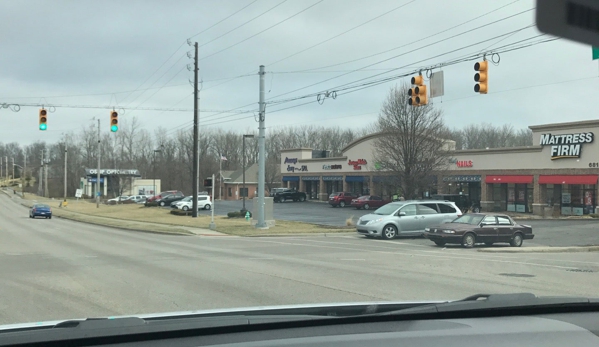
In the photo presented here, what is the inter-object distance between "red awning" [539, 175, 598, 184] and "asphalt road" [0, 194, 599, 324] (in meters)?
23.3

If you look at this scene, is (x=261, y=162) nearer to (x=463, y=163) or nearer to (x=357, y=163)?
(x=463, y=163)

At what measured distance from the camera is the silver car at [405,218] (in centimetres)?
2522

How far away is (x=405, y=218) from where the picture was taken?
2538 cm

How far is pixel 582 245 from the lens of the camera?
2355 cm

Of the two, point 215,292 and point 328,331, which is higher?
point 328,331

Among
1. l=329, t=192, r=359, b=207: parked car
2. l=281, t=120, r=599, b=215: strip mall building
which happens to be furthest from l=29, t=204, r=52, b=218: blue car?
l=281, t=120, r=599, b=215: strip mall building

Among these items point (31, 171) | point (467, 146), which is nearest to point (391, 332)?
point (467, 146)

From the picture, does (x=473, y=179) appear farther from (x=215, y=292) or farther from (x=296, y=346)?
(x=296, y=346)

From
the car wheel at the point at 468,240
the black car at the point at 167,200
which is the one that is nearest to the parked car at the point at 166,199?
the black car at the point at 167,200

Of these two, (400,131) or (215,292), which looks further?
(400,131)

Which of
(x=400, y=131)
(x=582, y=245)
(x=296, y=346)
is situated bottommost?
(x=582, y=245)

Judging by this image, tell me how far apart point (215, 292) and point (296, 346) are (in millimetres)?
7844

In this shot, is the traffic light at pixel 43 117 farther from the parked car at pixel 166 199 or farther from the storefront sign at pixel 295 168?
the storefront sign at pixel 295 168

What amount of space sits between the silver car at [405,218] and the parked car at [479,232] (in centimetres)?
279
